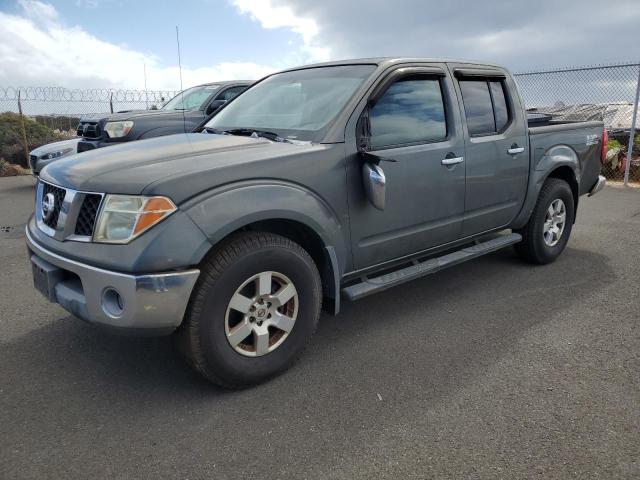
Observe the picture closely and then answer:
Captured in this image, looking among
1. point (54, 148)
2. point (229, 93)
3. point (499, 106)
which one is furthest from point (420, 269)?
point (54, 148)

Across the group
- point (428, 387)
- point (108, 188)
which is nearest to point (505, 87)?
point (428, 387)

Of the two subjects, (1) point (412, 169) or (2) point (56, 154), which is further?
(2) point (56, 154)

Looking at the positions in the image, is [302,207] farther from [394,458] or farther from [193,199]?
[394,458]

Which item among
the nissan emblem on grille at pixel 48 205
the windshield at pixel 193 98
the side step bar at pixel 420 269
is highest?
the windshield at pixel 193 98

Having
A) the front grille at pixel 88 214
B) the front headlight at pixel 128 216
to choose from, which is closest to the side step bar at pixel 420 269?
the front headlight at pixel 128 216

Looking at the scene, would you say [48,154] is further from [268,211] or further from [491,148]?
[491,148]

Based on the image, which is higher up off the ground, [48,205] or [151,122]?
[151,122]

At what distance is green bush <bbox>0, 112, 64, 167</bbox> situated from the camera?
13039 millimetres

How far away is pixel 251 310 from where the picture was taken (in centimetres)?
277

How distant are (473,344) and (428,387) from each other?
25.9 inches

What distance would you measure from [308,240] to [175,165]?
2.95 ft

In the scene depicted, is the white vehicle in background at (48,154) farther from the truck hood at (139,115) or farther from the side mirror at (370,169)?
the side mirror at (370,169)

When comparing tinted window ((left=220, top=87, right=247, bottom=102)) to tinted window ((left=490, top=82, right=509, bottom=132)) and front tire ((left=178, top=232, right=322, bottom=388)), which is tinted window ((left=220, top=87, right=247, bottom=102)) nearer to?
tinted window ((left=490, top=82, right=509, bottom=132))

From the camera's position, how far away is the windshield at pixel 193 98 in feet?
27.0
